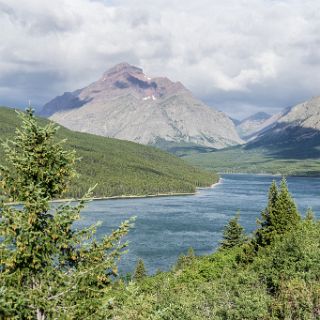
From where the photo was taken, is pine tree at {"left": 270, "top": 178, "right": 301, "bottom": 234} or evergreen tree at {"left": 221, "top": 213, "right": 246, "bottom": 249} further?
evergreen tree at {"left": 221, "top": 213, "right": 246, "bottom": 249}

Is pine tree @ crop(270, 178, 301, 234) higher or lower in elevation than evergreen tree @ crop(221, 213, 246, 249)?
higher

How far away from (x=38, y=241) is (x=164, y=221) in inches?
6812

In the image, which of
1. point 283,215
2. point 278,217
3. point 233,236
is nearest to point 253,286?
point 278,217

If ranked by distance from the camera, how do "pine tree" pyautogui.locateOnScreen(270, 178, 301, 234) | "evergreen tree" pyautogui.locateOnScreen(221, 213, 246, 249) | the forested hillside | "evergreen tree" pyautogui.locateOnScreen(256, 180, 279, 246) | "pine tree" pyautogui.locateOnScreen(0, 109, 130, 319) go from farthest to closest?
"evergreen tree" pyautogui.locateOnScreen(221, 213, 246, 249)
"evergreen tree" pyautogui.locateOnScreen(256, 180, 279, 246)
"pine tree" pyautogui.locateOnScreen(270, 178, 301, 234)
the forested hillside
"pine tree" pyautogui.locateOnScreen(0, 109, 130, 319)

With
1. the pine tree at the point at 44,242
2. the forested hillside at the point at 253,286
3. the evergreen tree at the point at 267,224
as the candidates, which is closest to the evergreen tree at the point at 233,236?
the forested hillside at the point at 253,286

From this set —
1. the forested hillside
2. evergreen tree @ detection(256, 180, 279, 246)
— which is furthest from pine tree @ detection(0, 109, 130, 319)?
evergreen tree @ detection(256, 180, 279, 246)

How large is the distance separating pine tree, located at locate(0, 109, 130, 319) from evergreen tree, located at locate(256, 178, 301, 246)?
6250 centimetres

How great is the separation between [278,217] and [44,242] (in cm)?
6568

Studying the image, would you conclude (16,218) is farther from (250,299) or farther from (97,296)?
(250,299)

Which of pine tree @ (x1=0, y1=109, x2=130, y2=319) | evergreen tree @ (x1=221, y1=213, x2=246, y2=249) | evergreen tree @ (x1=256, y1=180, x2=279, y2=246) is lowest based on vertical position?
evergreen tree @ (x1=221, y1=213, x2=246, y2=249)

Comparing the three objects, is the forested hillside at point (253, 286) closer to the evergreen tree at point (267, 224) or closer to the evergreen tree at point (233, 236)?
the evergreen tree at point (267, 224)

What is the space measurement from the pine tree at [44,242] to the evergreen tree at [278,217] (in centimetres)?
6250

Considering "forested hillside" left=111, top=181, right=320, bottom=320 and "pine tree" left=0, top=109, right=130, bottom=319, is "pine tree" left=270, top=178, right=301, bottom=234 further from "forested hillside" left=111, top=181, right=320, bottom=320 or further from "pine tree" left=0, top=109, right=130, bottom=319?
"pine tree" left=0, top=109, right=130, bottom=319

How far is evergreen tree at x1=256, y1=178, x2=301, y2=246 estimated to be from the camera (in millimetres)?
75375
